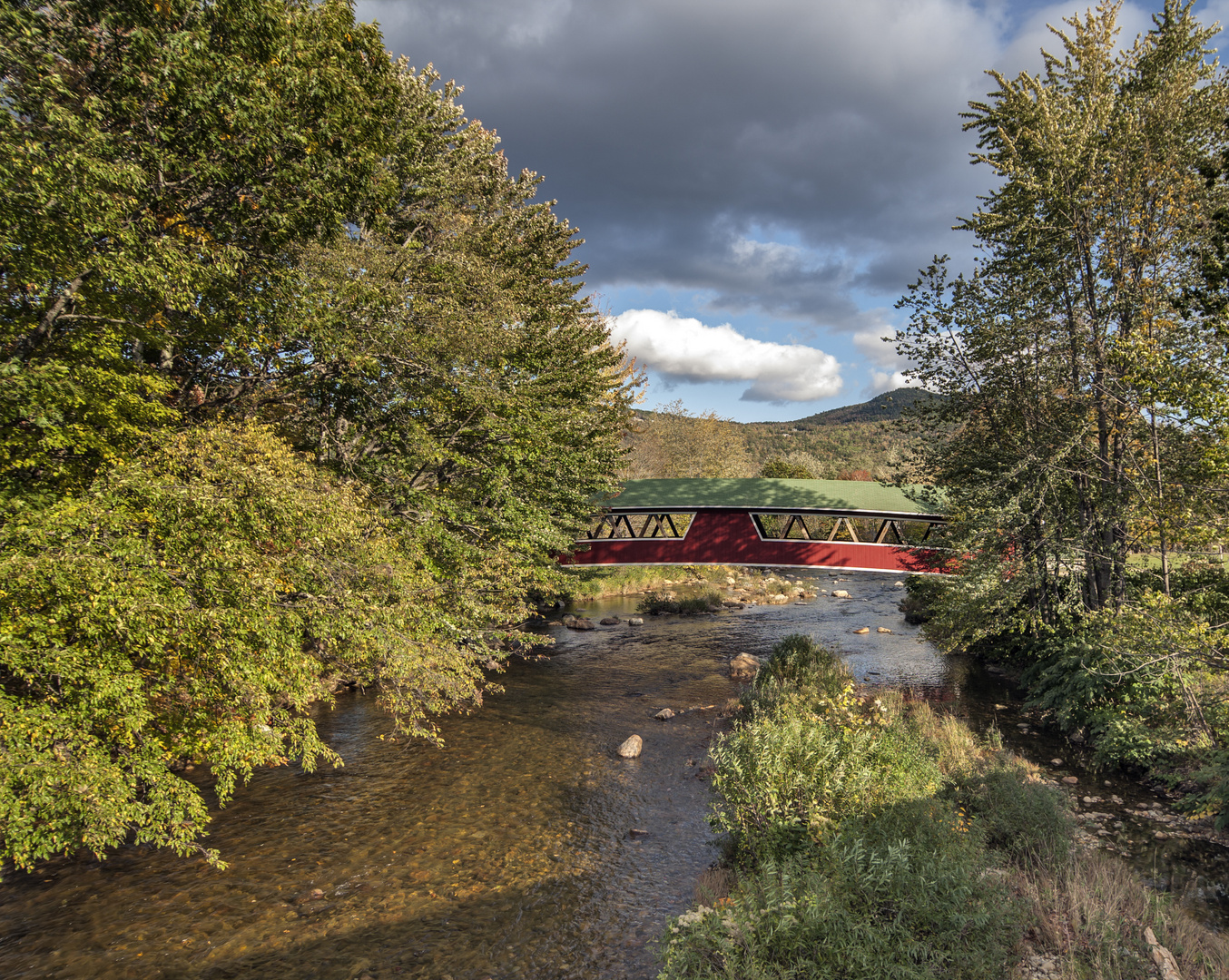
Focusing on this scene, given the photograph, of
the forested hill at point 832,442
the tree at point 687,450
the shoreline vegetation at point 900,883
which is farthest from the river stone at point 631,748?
the forested hill at point 832,442

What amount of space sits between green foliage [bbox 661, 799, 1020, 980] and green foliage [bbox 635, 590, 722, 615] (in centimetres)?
2379

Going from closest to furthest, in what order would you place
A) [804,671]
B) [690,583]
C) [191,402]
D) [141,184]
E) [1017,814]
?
[141,184] → [1017,814] → [191,402] → [804,671] → [690,583]

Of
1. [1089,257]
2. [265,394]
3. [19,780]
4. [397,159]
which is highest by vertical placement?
[397,159]

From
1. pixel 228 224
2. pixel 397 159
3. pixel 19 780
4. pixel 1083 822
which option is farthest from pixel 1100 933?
pixel 397 159

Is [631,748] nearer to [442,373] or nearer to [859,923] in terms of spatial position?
[859,923]

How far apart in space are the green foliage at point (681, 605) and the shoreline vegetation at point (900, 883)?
20.1 meters

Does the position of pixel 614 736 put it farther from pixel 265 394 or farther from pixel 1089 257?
pixel 1089 257

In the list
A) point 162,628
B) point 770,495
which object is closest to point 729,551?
point 770,495

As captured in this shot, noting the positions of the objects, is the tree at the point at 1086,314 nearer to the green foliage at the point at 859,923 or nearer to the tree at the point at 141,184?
the green foliage at the point at 859,923

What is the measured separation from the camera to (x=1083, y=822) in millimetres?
10758

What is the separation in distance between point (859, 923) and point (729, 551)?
61.7ft

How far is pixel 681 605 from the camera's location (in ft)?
103

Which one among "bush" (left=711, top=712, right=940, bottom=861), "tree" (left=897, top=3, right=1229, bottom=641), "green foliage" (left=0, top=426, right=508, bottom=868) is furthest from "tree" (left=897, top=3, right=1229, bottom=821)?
"green foliage" (left=0, top=426, right=508, bottom=868)

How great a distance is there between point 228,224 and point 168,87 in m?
2.04
